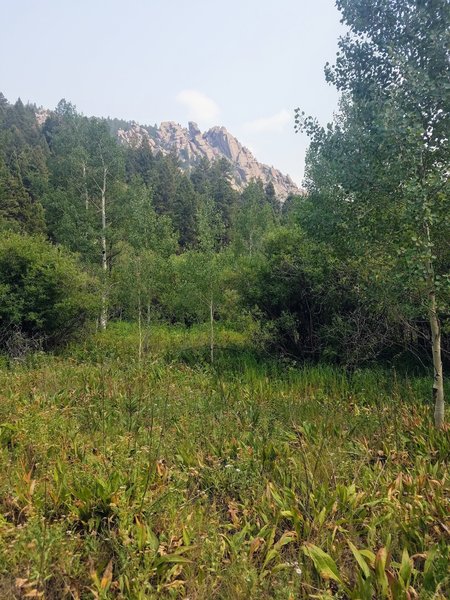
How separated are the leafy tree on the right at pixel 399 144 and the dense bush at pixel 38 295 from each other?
10.3 meters

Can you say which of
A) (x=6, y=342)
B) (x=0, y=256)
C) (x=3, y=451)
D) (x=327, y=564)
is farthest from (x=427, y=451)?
(x=0, y=256)

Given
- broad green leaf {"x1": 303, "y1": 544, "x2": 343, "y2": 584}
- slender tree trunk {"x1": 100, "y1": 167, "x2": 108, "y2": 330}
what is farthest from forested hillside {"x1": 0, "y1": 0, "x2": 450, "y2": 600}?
slender tree trunk {"x1": 100, "y1": 167, "x2": 108, "y2": 330}

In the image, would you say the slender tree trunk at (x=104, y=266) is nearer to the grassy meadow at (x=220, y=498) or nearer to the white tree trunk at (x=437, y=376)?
the grassy meadow at (x=220, y=498)

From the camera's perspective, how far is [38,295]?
13.6m

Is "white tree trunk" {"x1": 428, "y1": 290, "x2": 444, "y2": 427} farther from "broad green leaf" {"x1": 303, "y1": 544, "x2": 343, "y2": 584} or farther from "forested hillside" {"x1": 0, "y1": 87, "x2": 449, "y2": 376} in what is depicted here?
"broad green leaf" {"x1": 303, "y1": 544, "x2": 343, "y2": 584}

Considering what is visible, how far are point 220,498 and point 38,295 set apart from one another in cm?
1148

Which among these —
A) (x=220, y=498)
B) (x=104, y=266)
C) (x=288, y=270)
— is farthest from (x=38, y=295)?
(x=220, y=498)

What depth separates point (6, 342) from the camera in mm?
12578

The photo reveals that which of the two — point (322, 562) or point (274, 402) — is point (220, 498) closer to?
point (322, 562)

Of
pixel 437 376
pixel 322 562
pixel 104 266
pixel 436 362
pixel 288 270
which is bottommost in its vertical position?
pixel 322 562

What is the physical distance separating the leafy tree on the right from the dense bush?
33.7 ft

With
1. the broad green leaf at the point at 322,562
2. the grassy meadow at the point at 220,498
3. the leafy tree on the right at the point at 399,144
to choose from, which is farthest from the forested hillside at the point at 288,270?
the broad green leaf at the point at 322,562

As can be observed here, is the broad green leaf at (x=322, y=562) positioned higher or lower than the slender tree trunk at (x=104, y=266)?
lower

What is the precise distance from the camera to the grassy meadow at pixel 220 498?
2867mm
